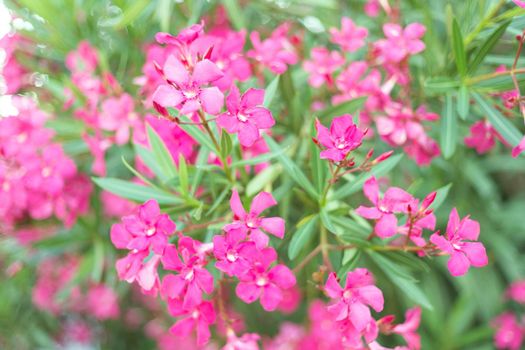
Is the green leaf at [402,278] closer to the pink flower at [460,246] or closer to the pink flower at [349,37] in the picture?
the pink flower at [460,246]

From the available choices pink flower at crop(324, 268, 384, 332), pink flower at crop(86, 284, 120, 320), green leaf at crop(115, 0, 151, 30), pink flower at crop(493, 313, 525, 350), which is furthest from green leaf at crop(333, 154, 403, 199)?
pink flower at crop(86, 284, 120, 320)

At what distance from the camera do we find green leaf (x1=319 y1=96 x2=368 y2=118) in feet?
4.03

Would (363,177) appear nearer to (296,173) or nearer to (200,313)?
(296,173)

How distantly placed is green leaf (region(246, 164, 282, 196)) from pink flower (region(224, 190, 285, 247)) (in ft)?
0.77

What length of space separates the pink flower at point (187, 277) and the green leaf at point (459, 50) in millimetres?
664

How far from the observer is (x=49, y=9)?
64.7 inches

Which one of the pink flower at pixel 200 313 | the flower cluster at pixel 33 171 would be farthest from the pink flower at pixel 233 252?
the flower cluster at pixel 33 171

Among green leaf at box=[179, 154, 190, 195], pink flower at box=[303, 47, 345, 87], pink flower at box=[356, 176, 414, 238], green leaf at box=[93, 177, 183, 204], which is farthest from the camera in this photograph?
pink flower at box=[303, 47, 345, 87]

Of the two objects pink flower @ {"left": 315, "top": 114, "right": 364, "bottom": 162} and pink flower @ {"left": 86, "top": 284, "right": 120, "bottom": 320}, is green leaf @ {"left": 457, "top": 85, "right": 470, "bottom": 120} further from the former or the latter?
pink flower @ {"left": 86, "top": 284, "right": 120, "bottom": 320}

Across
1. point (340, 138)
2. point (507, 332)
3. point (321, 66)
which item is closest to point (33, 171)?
point (321, 66)

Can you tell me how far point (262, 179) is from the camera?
46.4 inches

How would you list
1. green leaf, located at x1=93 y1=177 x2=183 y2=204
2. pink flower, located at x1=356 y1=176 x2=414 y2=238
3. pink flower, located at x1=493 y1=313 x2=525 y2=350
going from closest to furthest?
1. pink flower, located at x1=356 y1=176 x2=414 y2=238
2. green leaf, located at x1=93 y1=177 x2=183 y2=204
3. pink flower, located at x1=493 y1=313 x2=525 y2=350

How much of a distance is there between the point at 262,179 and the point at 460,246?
17.8 inches

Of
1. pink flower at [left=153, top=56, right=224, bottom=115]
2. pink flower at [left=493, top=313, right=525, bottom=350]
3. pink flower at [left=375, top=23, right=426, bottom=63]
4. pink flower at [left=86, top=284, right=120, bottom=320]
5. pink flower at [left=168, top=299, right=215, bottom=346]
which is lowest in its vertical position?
pink flower at [left=86, top=284, right=120, bottom=320]
